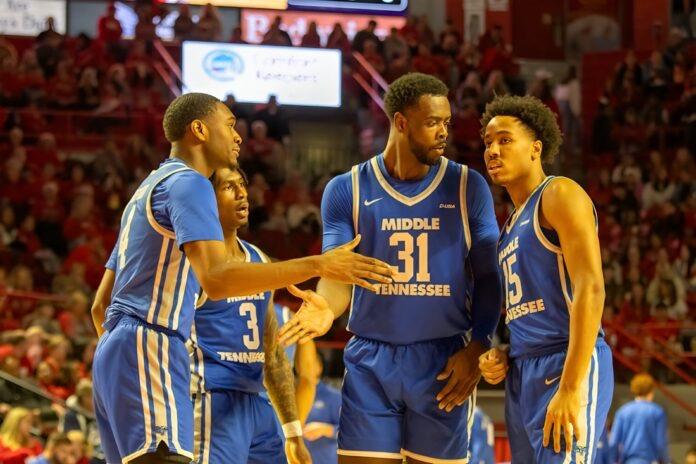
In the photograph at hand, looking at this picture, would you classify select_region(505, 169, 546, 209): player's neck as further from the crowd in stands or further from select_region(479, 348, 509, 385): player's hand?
the crowd in stands

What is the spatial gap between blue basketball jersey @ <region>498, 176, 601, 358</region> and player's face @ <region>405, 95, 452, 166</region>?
1.73ft

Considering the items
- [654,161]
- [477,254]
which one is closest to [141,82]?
A: [654,161]

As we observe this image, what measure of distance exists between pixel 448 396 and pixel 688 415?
8459mm

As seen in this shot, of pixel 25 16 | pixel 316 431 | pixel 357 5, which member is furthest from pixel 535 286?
pixel 25 16

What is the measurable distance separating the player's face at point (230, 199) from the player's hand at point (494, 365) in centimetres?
160

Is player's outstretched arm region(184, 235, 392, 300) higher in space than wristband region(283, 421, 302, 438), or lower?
higher

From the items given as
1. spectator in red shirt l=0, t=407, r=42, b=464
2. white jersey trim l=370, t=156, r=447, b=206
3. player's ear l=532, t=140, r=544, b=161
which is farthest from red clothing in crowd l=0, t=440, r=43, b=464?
player's ear l=532, t=140, r=544, b=161

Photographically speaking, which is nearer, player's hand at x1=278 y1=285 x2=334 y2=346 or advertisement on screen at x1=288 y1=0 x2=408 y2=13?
player's hand at x1=278 y1=285 x2=334 y2=346

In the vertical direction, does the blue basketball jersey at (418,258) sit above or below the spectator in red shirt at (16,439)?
above

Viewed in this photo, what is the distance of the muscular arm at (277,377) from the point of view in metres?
5.96

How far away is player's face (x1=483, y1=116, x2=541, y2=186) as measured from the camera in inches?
201

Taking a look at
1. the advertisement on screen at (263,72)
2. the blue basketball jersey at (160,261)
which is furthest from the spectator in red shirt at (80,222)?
the blue basketball jersey at (160,261)

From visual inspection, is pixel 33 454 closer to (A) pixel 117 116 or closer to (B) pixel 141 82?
(A) pixel 117 116

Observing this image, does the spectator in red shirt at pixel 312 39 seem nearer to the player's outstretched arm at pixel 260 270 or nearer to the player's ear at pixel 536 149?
the player's ear at pixel 536 149
